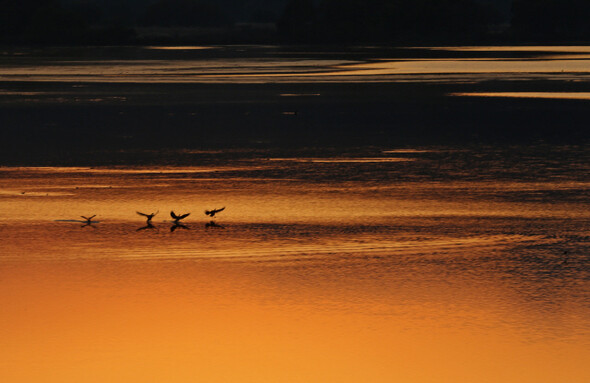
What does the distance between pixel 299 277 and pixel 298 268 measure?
0.42 meters

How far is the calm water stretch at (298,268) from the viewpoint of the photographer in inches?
324

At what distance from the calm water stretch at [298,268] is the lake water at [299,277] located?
3cm

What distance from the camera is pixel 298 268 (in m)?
11.0

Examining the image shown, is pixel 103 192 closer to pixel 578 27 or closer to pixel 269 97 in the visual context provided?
pixel 269 97

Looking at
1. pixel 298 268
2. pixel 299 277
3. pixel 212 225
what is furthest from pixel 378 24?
pixel 299 277

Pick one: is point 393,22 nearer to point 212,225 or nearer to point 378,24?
point 378,24

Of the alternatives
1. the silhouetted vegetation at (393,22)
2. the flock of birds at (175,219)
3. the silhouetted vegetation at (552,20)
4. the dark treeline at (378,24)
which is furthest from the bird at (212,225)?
the silhouetted vegetation at (393,22)

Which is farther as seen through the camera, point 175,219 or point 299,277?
point 175,219

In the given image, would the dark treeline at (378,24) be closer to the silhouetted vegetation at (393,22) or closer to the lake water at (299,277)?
the silhouetted vegetation at (393,22)

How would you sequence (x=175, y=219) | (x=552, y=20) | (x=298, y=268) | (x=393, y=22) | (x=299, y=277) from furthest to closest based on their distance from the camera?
1. (x=393, y=22)
2. (x=552, y=20)
3. (x=175, y=219)
4. (x=298, y=268)
5. (x=299, y=277)

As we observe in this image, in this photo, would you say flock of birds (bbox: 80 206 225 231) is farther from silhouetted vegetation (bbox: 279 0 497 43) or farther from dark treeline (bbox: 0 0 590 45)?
silhouetted vegetation (bbox: 279 0 497 43)

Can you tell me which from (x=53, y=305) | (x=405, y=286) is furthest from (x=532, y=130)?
(x=53, y=305)

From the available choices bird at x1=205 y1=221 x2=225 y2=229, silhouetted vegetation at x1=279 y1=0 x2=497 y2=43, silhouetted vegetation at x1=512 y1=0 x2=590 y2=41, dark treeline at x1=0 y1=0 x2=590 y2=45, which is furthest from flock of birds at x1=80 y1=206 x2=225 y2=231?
silhouetted vegetation at x1=279 y1=0 x2=497 y2=43

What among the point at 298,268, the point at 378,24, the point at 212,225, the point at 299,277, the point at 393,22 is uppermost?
the point at 393,22
